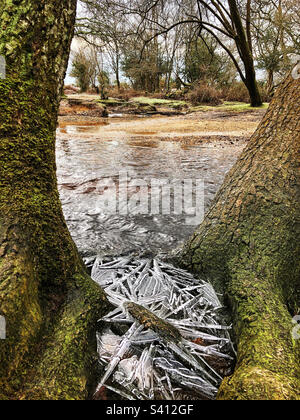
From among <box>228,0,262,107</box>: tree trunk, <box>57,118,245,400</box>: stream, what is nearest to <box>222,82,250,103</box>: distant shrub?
<box>228,0,262,107</box>: tree trunk

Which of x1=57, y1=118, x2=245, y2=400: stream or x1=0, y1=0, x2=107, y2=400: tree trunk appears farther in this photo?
x1=57, y1=118, x2=245, y2=400: stream

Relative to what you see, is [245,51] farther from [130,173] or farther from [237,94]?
[130,173]

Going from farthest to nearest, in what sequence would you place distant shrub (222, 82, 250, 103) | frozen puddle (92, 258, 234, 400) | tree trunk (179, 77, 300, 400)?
1. distant shrub (222, 82, 250, 103)
2. tree trunk (179, 77, 300, 400)
3. frozen puddle (92, 258, 234, 400)

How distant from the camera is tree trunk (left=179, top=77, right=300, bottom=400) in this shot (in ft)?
3.80

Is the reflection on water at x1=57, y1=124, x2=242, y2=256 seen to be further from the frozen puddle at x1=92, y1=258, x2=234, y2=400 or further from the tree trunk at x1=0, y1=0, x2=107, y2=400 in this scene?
the tree trunk at x1=0, y1=0, x2=107, y2=400

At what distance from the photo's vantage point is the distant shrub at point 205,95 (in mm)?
18812

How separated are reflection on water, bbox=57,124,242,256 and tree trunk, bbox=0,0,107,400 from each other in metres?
1.00

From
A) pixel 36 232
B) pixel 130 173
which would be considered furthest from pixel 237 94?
pixel 36 232

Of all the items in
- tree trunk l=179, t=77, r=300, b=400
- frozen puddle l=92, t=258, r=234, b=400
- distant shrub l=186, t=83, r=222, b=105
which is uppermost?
distant shrub l=186, t=83, r=222, b=105

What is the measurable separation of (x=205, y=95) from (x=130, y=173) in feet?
55.4

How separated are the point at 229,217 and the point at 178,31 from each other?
33.7ft

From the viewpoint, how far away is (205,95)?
18.9 m

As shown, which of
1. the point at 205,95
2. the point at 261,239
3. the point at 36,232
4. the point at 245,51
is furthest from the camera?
the point at 205,95

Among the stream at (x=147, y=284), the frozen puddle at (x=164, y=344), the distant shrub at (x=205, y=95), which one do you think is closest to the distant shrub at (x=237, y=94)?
the distant shrub at (x=205, y=95)
